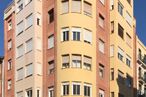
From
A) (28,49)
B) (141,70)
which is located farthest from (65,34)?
(141,70)

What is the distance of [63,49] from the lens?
5269 centimetres

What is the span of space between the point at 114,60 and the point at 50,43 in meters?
8.53

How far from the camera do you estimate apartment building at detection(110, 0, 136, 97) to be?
193 feet

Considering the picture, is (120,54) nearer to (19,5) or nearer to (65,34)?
(65,34)

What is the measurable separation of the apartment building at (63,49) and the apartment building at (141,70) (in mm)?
14526

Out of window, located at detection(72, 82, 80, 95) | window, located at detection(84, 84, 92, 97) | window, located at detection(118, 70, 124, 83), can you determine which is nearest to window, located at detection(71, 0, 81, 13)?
window, located at detection(72, 82, 80, 95)

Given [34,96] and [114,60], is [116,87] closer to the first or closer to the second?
[114,60]

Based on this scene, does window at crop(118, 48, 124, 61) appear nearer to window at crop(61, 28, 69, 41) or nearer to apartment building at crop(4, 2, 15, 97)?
window at crop(61, 28, 69, 41)

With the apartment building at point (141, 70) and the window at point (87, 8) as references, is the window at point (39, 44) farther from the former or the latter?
the apartment building at point (141, 70)

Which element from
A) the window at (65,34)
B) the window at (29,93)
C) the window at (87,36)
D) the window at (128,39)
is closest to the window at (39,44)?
the window at (65,34)

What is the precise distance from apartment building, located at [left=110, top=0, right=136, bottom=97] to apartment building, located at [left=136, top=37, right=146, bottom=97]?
3.89m

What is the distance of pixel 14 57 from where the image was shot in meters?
62.7

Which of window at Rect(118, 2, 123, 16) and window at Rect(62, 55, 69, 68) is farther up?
window at Rect(118, 2, 123, 16)

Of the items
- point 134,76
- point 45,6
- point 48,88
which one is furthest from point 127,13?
point 48,88
